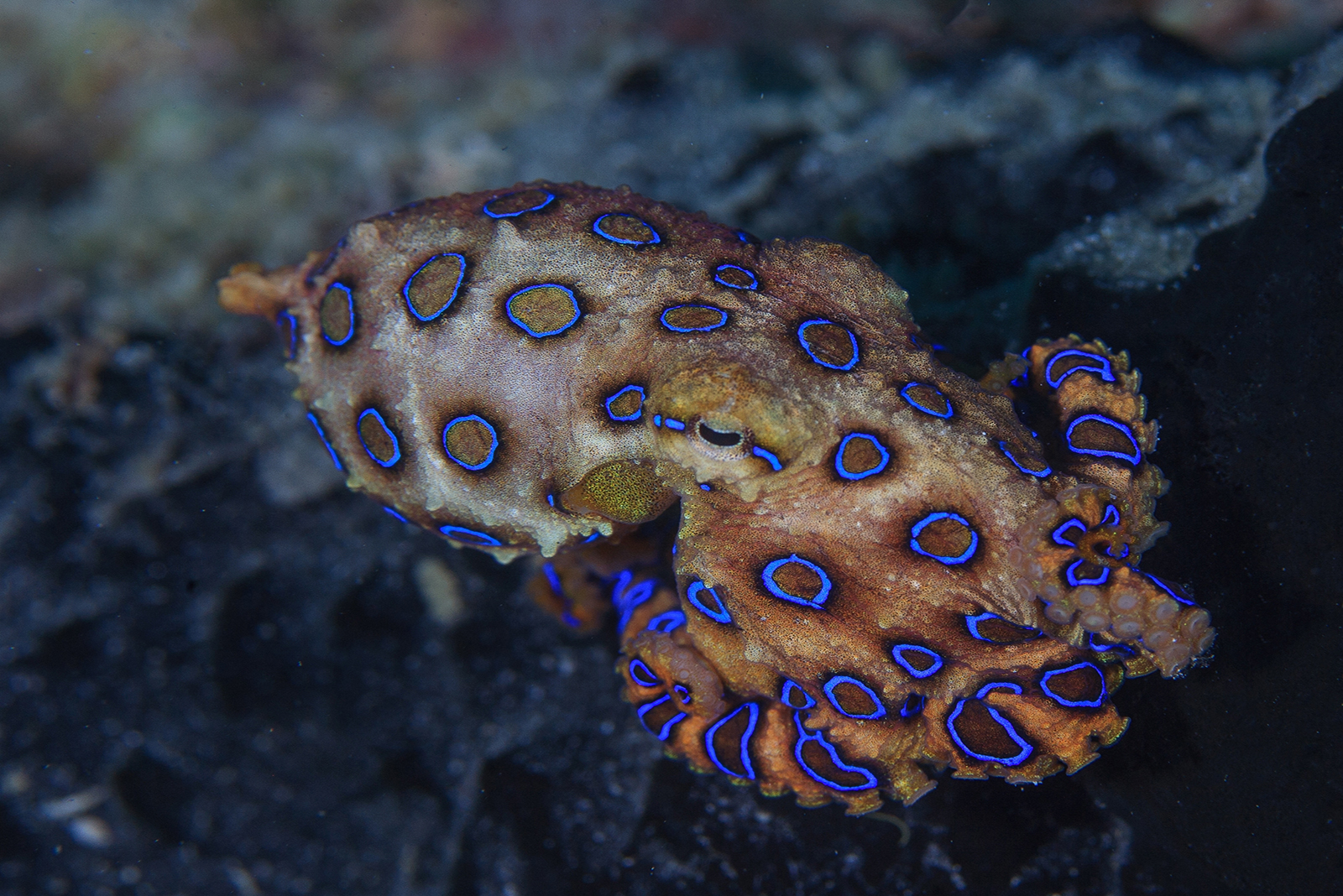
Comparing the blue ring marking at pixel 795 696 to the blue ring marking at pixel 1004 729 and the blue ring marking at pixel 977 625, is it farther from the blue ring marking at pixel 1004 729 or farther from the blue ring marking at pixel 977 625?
the blue ring marking at pixel 977 625

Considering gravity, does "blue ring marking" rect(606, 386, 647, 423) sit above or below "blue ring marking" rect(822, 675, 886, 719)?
above

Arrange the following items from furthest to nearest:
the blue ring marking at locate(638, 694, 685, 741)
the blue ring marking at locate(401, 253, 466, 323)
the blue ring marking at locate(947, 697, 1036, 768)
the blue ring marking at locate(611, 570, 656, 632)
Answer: the blue ring marking at locate(611, 570, 656, 632)
the blue ring marking at locate(638, 694, 685, 741)
the blue ring marking at locate(401, 253, 466, 323)
the blue ring marking at locate(947, 697, 1036, 768)

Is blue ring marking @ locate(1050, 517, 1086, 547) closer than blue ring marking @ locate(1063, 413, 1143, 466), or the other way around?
blue ring marking @ locate(1050, 517, 1086, 547)

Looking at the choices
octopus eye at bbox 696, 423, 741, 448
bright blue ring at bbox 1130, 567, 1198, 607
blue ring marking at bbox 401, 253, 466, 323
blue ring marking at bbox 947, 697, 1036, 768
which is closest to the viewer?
bright blue ring at bbox 1130, 567, 1198, 607

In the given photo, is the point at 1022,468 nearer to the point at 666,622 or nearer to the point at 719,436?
the point at 719,436

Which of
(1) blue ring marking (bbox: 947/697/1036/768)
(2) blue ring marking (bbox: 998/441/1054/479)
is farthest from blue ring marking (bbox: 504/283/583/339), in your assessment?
(1) blue ring marking (bbox: 947/697/1036/768)

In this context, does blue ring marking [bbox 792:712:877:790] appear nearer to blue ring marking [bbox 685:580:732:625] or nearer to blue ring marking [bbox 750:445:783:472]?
blue ring marking [bbox 685:580:732:625]

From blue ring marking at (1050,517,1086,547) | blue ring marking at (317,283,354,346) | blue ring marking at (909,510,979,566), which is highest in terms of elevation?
blue ring marking at (1050,517,1086,547)
